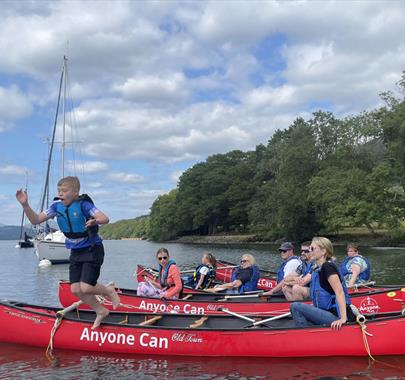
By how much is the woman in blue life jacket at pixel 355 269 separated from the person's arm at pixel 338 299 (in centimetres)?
492

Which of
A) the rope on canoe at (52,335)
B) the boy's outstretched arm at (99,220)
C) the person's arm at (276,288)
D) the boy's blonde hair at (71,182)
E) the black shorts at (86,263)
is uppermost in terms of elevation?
the boy's blonde hair at (71,182)

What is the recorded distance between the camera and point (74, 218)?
7.64 m

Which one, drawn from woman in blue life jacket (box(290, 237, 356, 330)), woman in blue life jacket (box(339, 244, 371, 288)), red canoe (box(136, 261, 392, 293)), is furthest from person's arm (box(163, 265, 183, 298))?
woman in blue life jacket (box(339, 244, 371, 288))

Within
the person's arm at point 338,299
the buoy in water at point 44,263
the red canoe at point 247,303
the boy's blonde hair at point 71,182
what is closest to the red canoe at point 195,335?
the person's arm at point 338,299

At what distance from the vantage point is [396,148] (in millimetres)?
45250

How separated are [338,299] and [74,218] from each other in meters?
4.07

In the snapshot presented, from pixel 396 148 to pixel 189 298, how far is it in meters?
37.3

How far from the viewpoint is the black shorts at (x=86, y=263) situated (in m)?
7.79

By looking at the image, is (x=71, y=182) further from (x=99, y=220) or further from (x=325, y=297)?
(x=325, y=297)

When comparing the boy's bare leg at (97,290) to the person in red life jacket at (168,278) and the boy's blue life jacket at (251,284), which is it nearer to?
the person in red life jacket at (168,278)

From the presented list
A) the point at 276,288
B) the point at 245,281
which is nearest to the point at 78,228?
the point at 276,288

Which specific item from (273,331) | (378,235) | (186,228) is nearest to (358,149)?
(378,235)

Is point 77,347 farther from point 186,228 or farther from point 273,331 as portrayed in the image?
point 186,228

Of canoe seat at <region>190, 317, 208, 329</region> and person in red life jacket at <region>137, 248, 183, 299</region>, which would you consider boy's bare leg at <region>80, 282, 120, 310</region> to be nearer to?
canoe seat at <region>190, 317, 208, 329</region>
